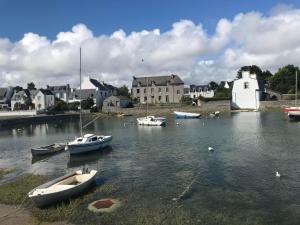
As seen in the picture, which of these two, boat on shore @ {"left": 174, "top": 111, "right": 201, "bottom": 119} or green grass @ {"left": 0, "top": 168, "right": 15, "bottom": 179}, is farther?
boat on shore @ {"left": 174, "top": 111, "right": 201, "bottom": 119}

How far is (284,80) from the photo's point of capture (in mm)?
147500

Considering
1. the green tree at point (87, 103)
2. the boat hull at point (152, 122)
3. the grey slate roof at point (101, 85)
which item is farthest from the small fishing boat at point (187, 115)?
the grey slate roof at point (101, 85)

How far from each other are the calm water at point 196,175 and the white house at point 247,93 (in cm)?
6739

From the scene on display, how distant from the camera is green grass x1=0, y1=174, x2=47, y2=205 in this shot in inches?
997

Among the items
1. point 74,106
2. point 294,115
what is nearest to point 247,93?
point 294,115

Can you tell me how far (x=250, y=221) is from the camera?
66.5 ft

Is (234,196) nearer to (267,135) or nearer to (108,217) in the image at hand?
(108,217)

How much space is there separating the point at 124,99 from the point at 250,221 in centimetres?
12141

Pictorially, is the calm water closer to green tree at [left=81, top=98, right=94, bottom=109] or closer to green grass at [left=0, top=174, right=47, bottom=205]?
green grass at [left=0, top=174, right=47, bottom=205]

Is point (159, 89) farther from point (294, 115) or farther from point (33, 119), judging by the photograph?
point (294, 115)

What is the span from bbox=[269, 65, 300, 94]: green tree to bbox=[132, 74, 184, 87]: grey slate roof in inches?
1564

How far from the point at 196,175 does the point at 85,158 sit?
16176 mm

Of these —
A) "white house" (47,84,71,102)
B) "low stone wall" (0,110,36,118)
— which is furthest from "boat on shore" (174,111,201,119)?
"white house" (47,84,71,102)

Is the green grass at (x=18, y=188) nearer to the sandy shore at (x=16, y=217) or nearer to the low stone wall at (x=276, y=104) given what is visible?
the sandy shore at (x=16, y=217)
